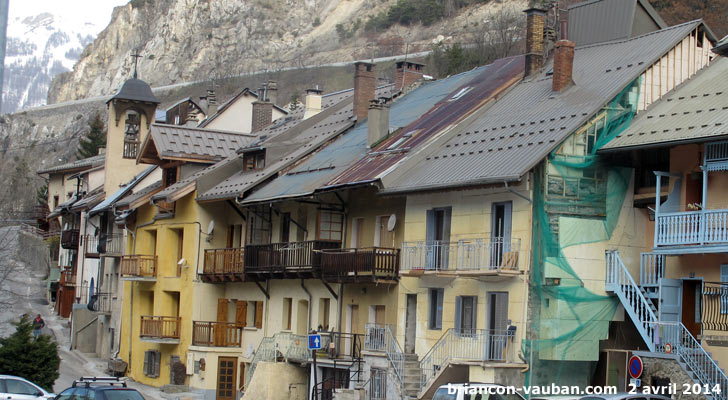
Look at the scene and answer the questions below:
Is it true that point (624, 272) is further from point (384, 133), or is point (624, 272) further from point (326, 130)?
point (326, 130)

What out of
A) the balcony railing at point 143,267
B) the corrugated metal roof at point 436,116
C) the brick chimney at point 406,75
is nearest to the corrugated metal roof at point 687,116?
the corrugated metal roof at point 436,116

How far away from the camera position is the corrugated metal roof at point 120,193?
179 ft

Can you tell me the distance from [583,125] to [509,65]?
9846 mm

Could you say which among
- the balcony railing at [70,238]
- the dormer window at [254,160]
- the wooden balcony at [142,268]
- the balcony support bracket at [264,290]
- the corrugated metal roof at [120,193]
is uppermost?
the dormer window at [254,160]

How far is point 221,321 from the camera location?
45.4m

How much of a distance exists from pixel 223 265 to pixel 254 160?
14.9 feet

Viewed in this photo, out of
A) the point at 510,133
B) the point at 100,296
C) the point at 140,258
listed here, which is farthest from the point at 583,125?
the point at 100,296

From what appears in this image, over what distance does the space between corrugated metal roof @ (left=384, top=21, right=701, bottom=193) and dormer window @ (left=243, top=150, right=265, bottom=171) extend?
466 inches

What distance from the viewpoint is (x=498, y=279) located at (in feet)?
99.7

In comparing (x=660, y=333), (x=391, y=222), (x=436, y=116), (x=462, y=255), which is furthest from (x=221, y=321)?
(x=660, y=333)

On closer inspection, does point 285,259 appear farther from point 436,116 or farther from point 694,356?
point 694,356

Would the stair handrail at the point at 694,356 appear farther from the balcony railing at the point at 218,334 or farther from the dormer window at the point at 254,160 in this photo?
the balcony railing at the point at 218,334

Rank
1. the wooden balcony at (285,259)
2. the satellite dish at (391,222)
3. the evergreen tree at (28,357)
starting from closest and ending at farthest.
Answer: the satellite dish at (391,222)
the evergreen tree at (28,357)
the wooden balcony at (285,259)

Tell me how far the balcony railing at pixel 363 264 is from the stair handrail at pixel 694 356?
9.17 m
